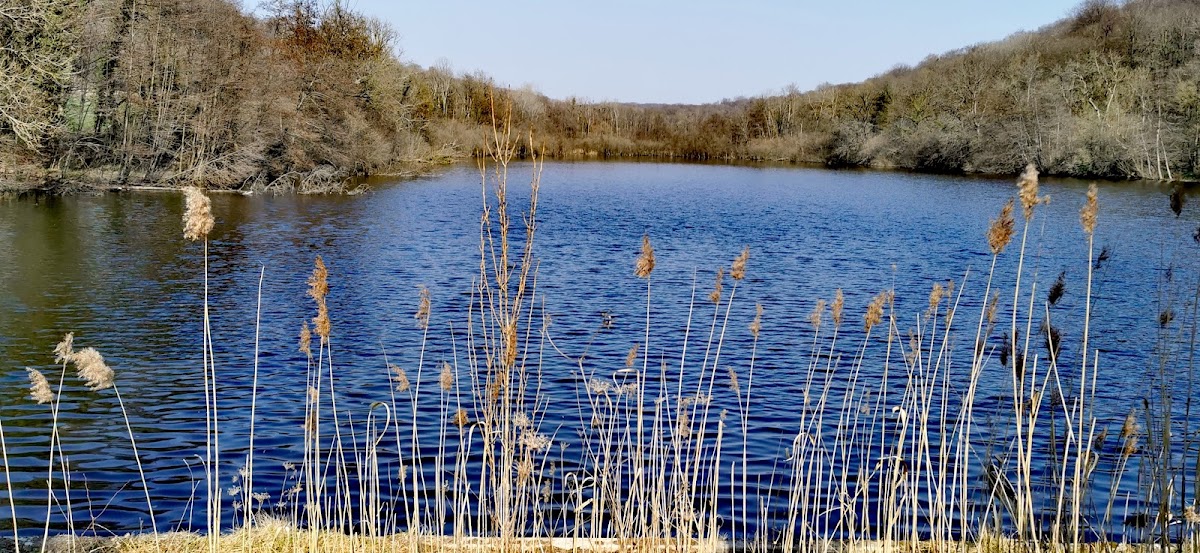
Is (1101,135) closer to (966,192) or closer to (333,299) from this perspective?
(966,192)

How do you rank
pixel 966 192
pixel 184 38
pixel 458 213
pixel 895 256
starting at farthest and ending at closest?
pixel 966 192 → pixel 184 38 → pixel 458 213 → pixel 895 256

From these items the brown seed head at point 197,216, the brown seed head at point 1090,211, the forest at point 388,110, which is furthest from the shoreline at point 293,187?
the brown seed head at point 197,216

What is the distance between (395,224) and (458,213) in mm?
4234

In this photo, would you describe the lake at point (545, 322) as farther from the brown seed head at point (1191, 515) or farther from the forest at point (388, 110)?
the forest at point (388, 110)

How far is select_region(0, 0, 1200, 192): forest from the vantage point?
31.4 m

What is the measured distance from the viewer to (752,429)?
10219 millimetres

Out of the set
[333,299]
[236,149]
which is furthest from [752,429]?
[236,149]

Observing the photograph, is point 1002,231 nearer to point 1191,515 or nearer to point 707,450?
point 1191,515

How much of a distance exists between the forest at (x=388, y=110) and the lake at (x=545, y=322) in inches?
121

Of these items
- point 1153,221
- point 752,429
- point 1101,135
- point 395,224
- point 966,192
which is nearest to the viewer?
point 752,429

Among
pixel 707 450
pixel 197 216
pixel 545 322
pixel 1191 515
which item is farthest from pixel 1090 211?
pixel 707 450

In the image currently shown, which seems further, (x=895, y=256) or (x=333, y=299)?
(x=895, y=256)

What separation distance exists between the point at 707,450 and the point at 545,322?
3.38 m

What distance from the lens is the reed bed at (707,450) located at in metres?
4.89
